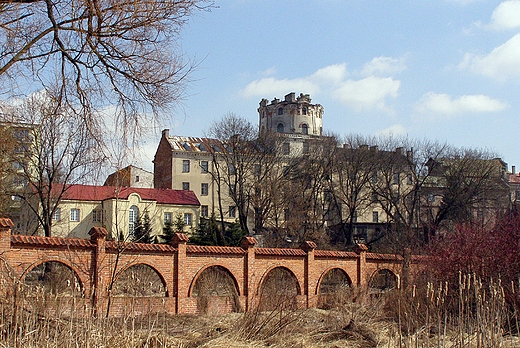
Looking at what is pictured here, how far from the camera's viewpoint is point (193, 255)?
2097 centimetres

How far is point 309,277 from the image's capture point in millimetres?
23938

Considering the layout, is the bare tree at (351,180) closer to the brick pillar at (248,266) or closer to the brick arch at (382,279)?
the brick arch at (382,279)

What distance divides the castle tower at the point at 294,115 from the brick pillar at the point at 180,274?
4772cm

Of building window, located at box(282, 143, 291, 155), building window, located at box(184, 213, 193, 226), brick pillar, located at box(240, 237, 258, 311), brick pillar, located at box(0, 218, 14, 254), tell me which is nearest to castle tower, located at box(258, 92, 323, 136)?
building window, located at box(282, 143, 291, 155)

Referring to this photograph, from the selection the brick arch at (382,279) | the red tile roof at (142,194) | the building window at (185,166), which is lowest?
the brick arch at (382,279)

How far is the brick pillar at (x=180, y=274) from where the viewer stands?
803 inches

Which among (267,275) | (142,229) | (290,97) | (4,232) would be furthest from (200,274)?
(290,97)

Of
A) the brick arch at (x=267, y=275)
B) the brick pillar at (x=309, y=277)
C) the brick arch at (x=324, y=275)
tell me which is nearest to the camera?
the brick arch at (x=267, y=275)

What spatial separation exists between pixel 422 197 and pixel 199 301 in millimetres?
29576

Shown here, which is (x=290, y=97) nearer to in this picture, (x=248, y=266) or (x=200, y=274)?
(x=248, y=266)

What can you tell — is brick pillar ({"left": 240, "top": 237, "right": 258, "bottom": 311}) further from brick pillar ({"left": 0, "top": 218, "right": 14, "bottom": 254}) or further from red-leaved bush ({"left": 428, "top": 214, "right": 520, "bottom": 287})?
brick pillar ({"left": 0, "top": 218, "right": 14, "bottom": 254})

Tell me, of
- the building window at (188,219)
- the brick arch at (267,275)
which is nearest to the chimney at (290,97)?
the building window at (188,219)

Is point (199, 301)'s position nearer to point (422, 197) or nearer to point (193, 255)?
point (193, 255)

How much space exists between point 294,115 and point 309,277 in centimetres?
4609
